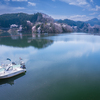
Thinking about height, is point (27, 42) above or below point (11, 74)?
above

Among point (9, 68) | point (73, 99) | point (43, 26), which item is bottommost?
point (73, 99)

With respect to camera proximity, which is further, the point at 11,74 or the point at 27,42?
the point at 27,42

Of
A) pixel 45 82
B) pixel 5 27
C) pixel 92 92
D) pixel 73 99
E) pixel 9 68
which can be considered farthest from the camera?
pixel 5 27

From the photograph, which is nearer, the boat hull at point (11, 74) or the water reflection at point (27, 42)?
the boat hull at point (11, 74)

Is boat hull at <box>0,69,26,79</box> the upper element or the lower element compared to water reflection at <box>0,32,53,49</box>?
lower

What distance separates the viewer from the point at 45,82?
10.3 metres

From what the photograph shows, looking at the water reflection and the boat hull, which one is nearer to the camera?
the boat hull

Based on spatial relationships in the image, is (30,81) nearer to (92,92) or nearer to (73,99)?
(73,99)

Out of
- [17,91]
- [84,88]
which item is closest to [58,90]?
[84,88]

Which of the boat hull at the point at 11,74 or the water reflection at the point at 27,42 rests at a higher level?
the water reflection at the point at 27,42

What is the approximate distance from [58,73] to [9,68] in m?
6.50

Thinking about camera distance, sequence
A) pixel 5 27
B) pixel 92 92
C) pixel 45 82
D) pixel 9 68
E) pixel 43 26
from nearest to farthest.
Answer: pixel 92 92, pixel 45 82, pixel 9 68, pixel 43 26, pixel 5 27

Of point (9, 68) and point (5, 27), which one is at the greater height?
point (5, 27)

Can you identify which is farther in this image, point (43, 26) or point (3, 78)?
point (43, 26)
